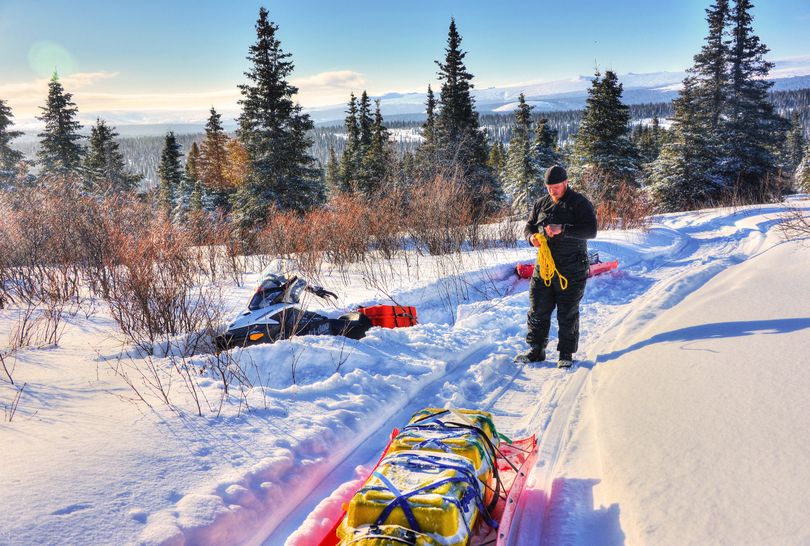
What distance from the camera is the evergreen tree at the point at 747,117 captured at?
80.7 feet

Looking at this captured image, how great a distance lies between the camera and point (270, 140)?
865 inches

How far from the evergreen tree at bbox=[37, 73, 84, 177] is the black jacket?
114ft

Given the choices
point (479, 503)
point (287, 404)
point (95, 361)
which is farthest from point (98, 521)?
point (95, 361)

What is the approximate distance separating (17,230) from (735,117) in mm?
31179

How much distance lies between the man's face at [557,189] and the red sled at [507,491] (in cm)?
251

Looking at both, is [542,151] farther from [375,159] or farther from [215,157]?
[215,157]

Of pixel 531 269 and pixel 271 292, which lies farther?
pixel 531 269

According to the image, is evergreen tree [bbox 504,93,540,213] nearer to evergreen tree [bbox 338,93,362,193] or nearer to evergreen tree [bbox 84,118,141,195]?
evergreen tree [bbox 338,93,362,193]

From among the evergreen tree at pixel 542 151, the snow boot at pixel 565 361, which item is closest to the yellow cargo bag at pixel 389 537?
the snow boot at pixel 565 361

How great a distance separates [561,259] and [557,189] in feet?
2.34

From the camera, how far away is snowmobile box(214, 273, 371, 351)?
505 cm

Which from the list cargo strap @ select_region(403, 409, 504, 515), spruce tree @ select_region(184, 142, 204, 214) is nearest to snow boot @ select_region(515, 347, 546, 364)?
cargo strap @ select_region(403, 409, 504, 515)

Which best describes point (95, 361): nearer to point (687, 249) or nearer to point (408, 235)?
point (408, 235)

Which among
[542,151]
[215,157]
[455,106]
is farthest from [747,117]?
[215,157]
